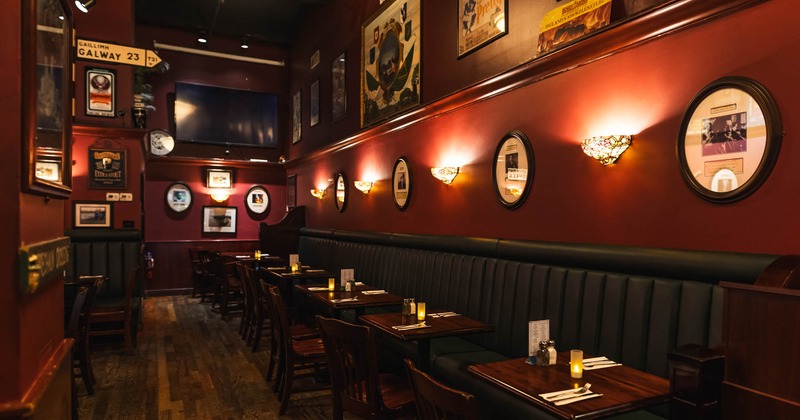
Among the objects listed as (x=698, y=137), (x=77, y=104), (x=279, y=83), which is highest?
(x=279, y=83)

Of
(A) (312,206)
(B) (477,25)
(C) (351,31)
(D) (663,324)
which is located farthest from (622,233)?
(A) (312,206)

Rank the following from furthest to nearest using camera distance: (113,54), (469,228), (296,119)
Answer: (296,119)
(469,228)
(113,54)

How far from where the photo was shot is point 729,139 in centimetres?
270

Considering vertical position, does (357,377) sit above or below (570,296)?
below

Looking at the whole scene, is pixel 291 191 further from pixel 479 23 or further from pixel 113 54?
pixel 479 23

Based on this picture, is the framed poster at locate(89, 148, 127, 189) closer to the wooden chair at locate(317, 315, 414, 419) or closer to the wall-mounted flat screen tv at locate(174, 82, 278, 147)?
the wall-mounted flat screen tv at locate(174, 82, 278, 147)

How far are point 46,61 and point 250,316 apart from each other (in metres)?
5.27

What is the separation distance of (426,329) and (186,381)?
2964 mm

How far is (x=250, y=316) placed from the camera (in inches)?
260

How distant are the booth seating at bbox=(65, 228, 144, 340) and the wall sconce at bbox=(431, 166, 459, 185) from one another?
433cm

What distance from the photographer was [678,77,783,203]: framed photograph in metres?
2.53

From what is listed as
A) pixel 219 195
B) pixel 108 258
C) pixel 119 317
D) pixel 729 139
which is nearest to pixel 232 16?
pixel 219 195

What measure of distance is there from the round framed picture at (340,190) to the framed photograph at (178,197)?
13.7ft

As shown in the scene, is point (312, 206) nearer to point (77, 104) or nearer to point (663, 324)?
point (77, 104)
